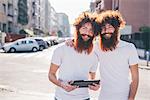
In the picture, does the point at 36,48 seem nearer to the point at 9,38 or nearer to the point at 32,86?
the point at 9,38

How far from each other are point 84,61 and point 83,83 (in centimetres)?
26

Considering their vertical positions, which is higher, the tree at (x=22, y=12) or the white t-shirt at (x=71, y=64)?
the tree at (x=22, y=12)

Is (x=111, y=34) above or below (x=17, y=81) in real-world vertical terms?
above

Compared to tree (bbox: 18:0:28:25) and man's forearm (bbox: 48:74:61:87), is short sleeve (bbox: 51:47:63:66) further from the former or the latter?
tree (bbox: 18:0:28:25)

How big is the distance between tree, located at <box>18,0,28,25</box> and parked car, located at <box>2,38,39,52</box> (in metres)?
36.8

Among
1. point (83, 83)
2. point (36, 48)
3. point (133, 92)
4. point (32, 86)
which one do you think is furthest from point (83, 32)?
point (36, 48)

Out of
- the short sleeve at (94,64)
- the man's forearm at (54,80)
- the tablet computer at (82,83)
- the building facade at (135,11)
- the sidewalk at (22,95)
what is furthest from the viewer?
the building facade at (135,11)

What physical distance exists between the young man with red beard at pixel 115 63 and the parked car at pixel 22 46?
39.4m

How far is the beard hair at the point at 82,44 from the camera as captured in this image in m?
3.94

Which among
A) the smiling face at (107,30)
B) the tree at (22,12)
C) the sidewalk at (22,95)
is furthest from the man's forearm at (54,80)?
the tree at (22,12)

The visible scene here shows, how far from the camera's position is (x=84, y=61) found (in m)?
3.98

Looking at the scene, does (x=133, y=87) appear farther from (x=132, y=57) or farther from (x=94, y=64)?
(x=94, y=64)

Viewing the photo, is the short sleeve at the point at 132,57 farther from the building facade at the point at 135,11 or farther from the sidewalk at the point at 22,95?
the building facade at the point at 135,11

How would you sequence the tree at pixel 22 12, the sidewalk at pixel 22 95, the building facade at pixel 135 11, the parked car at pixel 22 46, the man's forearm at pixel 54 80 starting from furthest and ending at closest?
the tree at pixel 22 12 → the building facade at pixel 135 11 → the parked car at pixel 22 46 → the sidewalk at pixel 22 95 → the man's forearm at pixel 54 80
